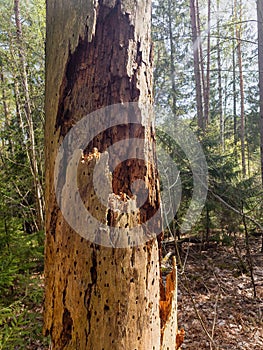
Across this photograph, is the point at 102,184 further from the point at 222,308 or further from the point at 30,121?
the point at 30,121

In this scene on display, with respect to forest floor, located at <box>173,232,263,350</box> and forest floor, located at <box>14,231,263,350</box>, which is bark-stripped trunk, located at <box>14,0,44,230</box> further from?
forest floor, located at <box>173,232,263,350</box>

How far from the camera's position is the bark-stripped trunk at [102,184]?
3.49 ft

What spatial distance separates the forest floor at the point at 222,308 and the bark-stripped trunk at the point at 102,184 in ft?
5.67

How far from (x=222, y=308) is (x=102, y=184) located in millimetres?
4038

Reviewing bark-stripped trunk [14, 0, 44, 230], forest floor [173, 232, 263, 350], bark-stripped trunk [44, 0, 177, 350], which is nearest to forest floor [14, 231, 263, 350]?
forest floor [173, 232, 263, 350]

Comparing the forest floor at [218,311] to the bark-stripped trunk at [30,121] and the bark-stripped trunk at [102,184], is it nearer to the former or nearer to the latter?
the bark-stripped trunk at [102,184]

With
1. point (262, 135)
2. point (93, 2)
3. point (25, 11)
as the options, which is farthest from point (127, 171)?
point (25, 11)

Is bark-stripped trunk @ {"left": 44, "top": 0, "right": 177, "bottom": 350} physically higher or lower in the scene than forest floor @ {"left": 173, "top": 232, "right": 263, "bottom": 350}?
higher

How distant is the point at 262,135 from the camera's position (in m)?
6.24

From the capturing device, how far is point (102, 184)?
3.62 ft

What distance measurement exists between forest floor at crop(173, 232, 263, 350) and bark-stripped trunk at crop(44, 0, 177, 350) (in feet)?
5.67

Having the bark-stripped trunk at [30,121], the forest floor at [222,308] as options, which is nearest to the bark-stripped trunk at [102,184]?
the forest floor at [222,308]

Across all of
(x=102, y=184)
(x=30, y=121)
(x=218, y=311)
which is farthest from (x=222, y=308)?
(x=30, y=121)

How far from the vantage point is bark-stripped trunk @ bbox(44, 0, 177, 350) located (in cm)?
106
